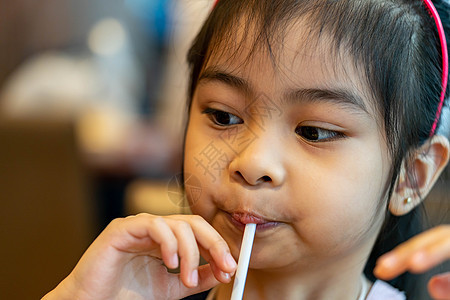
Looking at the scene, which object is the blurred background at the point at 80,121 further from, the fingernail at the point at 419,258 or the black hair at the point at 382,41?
the fingernail at the point at 419,258

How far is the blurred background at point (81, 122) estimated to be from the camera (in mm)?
1479

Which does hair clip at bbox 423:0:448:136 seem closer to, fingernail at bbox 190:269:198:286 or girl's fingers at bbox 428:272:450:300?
girl's fingers at bbox 428:272:450:300

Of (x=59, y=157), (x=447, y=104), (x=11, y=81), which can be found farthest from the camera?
(x=11, y=81)

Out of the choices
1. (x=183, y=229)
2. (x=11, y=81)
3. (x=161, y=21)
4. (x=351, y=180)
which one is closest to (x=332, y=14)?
(x=351, y=180)

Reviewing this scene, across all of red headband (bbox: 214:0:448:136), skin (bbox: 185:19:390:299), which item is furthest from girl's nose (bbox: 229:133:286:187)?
red headband (bbox: 214:0:448:136)

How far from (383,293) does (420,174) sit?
6.8 inches

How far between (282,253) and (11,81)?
6.25ft

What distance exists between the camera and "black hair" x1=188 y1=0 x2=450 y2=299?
2.33ft

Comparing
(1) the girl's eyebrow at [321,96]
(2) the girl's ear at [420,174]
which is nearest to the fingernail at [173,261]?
(1) the girl's eyebrow at [321,96]

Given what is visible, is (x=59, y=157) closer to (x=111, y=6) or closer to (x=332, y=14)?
(x=332, y=14)

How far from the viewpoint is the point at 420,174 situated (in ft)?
2.72

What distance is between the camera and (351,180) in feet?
2.35

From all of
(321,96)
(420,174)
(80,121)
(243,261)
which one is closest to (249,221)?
(243,261)

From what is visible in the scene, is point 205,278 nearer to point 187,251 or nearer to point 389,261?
point 187,251
